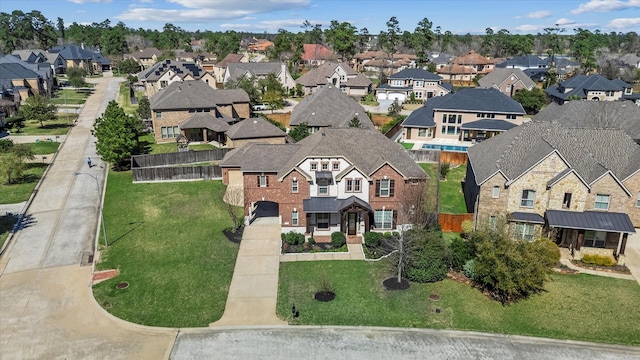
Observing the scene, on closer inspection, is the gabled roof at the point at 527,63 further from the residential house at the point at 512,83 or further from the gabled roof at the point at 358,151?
the gabled roof at the point at 358,151

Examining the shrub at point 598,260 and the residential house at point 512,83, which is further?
the residential house at point 512,83

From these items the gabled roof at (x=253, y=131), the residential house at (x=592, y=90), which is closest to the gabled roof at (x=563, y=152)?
the gabled roof at (x=253, y=131)

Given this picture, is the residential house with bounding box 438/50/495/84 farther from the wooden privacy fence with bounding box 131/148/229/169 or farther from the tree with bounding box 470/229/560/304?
the tree with bounding box 470/229/560/304

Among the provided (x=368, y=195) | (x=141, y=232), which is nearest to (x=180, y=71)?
(x=141, y=232)

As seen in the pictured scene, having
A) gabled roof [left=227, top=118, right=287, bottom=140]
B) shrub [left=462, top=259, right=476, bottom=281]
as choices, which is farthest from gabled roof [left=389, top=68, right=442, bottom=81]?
shrub [left=462, top=259, right=476, bottom=281]

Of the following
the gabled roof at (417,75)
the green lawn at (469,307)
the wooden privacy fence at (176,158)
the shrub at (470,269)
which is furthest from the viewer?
the gabled roof at (417,75)

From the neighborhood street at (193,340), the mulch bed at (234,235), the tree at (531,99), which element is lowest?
the neighborhood street at (193,340)

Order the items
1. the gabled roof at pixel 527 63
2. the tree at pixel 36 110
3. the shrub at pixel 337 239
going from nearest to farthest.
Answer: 1. the shrub at pixel 337 239
2. the tree at pixel 36 110
3. the gabled roof at pixel 527 63
